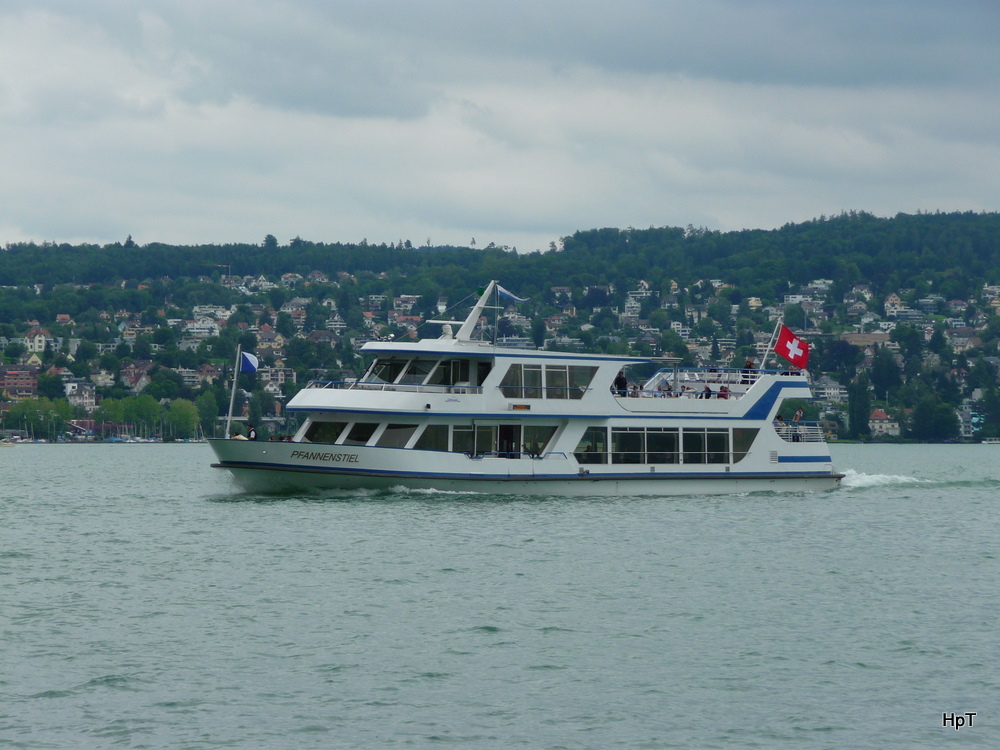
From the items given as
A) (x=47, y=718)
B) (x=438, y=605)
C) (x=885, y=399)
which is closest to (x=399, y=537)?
(x=438, y=605)

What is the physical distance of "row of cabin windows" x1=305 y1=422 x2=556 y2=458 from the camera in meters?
36.6

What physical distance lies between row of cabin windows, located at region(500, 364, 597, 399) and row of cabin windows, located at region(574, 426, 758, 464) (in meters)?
1.18

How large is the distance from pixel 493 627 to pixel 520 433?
16.5 meters

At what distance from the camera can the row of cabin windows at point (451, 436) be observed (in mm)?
36562

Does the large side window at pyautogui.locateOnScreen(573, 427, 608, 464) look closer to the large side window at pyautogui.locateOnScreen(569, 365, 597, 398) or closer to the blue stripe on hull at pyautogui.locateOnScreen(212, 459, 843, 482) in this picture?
the blue stripe on hull at pyautogui.locateOnScreen(212, 459, 843, 482)

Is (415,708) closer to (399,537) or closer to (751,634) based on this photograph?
(751,634)

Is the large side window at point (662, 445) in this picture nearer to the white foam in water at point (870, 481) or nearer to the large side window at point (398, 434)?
the large side window at point (398, 434)

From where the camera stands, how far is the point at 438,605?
23500 mm

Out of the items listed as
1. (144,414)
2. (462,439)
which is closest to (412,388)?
(462,439)

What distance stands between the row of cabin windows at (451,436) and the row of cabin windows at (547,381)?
88 centimetres

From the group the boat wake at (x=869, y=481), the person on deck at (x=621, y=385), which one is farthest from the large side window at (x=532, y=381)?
the boat wake at (x=869, y=481)

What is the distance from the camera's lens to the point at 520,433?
38094 millimetres

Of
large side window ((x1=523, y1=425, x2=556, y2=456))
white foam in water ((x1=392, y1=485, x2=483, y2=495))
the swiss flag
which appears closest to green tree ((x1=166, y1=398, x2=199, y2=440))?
the swiss flag

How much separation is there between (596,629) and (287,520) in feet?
42.7
